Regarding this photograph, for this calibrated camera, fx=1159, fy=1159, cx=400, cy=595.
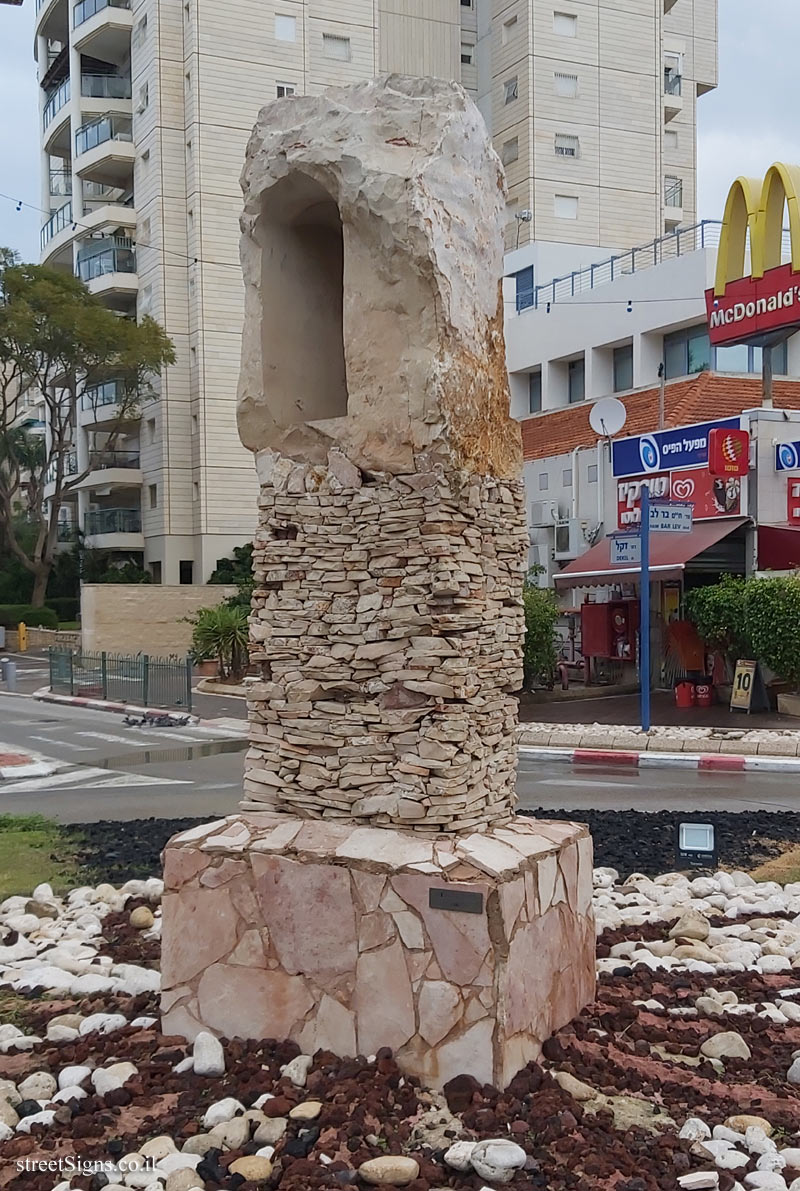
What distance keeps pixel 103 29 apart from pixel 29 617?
74.6 ft

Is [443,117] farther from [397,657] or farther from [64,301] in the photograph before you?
[64,301]

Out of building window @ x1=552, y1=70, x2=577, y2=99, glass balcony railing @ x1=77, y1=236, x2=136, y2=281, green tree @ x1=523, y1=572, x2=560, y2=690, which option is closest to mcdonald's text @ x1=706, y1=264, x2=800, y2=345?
green tree @ x1=523, y1=572, x2=560, y2=690

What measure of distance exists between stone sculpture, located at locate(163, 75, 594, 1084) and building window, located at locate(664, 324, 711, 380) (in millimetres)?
23917

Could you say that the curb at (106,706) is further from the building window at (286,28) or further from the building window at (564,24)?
the building window at (564,24)

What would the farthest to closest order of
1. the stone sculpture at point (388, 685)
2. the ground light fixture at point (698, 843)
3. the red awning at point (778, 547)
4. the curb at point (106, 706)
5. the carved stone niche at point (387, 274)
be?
1. the curb at point (106, 706)
2. the red awning at point (778, 547)
3. the ground light fixture at point (698, 843)
4. the carved stone niche at point (387, 274)
5. the stone sculpture at point (388, 685)

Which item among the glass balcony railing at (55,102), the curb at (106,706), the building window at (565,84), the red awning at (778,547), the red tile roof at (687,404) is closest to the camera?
the red awning at (778,547)

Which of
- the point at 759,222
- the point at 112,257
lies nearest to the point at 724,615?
the point at 759,222

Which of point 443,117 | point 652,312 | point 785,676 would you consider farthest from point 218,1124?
point 652,312

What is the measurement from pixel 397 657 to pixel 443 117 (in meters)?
2.43

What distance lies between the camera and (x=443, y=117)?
5211mm

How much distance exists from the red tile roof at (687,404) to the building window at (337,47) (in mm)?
22387

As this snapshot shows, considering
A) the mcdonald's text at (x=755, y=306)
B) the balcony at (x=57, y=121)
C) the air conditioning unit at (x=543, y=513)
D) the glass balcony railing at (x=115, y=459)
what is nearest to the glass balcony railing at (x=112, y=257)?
the glass balcony railing at (x=115, y=459)

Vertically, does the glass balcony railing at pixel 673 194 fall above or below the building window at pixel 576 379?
above

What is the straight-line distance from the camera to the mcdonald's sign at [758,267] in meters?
22.2
